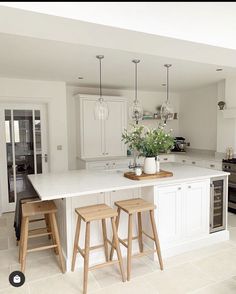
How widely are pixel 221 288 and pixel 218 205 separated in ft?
3.80

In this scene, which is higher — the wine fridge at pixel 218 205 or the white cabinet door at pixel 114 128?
the white cabinet door at pixel 114 128

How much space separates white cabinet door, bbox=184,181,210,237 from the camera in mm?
2916

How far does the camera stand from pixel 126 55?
3.13 meters

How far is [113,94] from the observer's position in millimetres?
Result: 5480

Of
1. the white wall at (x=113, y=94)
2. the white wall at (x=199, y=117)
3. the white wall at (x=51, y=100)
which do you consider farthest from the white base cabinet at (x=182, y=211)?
the white wall at (x=113, y=94)

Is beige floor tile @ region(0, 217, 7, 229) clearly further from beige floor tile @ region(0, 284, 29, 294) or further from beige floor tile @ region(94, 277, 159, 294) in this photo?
beige floor tile @ region(94, 277, 159, 294)

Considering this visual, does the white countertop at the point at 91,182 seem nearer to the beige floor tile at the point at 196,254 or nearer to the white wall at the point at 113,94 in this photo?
the beige floor tile at the point at 196,254

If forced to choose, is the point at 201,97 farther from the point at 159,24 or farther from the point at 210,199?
the point at 159,24

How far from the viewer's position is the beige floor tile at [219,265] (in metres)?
2.45

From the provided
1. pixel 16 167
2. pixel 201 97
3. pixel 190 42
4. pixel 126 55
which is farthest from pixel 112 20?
pixel 201 97

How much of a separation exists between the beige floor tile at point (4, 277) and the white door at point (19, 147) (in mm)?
1875

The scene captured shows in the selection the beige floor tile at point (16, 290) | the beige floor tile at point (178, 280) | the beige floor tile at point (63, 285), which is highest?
the beige floor tile at point (63, 285)

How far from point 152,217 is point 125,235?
51cm

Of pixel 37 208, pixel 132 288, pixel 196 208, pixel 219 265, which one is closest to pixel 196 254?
pixel 219 265
